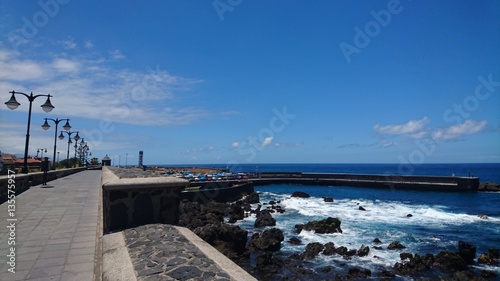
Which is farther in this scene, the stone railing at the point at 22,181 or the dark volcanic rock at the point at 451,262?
the dark volcanic rock at the point at 451,262

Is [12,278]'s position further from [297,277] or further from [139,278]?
[297,277]

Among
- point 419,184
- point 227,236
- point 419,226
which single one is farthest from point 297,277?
point 419,184

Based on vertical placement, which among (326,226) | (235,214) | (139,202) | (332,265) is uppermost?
(139,202)

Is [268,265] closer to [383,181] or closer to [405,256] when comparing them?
[405,256]

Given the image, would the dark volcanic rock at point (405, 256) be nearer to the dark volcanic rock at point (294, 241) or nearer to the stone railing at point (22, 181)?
the dark volcanic rock at point (294, 241)

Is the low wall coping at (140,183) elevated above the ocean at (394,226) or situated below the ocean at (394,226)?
above

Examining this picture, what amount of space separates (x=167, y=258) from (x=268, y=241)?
14.9 m

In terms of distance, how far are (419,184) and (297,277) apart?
155 ft

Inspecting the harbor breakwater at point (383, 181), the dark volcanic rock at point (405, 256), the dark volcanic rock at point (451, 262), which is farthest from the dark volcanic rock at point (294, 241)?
the harbor breakwater at point (383, 181)

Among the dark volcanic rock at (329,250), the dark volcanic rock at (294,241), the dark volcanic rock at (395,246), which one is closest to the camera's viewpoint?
the dark volcanic rock at (329,250)

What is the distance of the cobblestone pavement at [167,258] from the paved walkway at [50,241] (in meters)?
0.78

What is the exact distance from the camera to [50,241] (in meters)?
5.75

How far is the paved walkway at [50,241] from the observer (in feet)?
14.3

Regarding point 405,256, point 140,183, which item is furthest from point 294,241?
point 140,183
